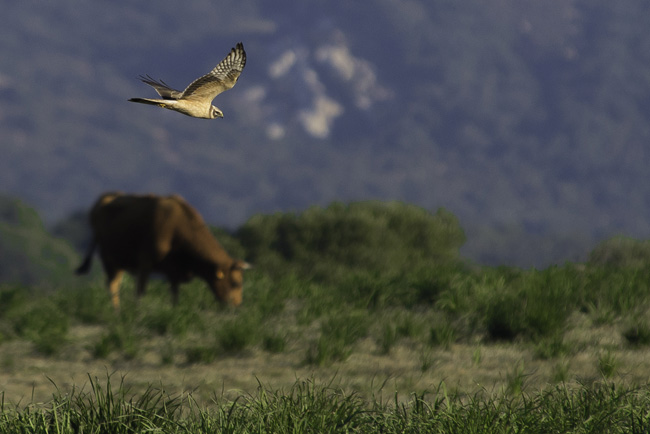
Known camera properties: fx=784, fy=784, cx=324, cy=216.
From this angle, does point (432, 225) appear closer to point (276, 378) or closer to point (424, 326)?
point (424, 326)

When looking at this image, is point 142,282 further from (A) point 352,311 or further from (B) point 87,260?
(A) point 352,311

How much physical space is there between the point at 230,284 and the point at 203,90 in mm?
9047

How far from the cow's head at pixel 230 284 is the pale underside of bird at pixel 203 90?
8.56m

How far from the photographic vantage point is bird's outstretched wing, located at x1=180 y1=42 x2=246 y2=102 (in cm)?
295

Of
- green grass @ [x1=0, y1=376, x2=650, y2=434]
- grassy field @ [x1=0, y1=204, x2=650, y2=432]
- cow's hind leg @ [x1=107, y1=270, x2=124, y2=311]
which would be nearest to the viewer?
green grass @ [x1=0, y1=376, x2=650, y2=434]

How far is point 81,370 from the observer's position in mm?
8570

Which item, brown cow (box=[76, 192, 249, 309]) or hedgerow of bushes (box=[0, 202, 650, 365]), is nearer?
hedgerow of bushes (box=[0, 202, 650, 365])

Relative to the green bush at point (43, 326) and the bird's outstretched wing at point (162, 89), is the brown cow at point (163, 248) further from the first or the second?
the bird's outstretched wing at point (162, 89)

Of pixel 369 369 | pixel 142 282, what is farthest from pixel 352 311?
pixel 142 282

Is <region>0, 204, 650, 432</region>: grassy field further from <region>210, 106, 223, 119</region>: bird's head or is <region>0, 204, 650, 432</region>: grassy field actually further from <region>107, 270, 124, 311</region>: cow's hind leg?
<region>210, 106, 223, 119</region>: bird's head

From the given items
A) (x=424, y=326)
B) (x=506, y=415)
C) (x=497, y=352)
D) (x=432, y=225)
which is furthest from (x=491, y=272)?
(x=432, y=225)

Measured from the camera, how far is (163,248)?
1198 centimetres

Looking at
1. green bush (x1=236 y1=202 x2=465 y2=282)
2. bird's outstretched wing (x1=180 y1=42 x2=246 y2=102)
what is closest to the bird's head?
bird's outstretched wing (x1=180 y1=42 x2=246 y2=102)

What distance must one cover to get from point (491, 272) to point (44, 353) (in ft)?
19.9
